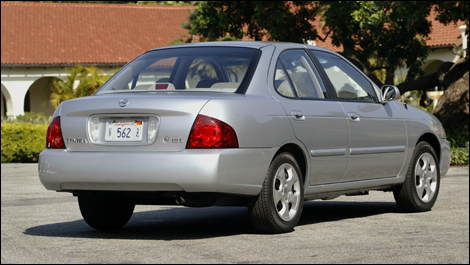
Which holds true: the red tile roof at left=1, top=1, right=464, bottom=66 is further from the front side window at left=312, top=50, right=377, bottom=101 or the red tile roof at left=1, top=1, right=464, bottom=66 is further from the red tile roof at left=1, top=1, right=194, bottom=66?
the front side window at left=312, top=50, right=377, bottom=101

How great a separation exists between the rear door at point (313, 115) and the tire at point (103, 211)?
1735 millimetres

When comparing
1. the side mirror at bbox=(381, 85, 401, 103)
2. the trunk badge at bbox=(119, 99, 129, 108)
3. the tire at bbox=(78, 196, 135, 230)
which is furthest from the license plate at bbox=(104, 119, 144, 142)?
the side mirror at bbox=(381, 85, 401, 103)

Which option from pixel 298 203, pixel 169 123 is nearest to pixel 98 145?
pixel 169 123

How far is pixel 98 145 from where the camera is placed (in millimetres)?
6652

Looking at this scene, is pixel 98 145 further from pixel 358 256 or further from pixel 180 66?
pixel 358 256

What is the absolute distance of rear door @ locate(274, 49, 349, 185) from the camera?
7.25 metres

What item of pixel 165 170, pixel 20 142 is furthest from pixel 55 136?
pixel 20 142

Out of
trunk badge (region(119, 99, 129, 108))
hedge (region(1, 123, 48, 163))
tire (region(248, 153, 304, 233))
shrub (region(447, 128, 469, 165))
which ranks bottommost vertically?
hedge (region(1, 123, 48, 163))

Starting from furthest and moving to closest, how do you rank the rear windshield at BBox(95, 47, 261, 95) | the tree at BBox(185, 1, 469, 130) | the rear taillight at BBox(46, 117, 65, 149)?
the tree at BBox(185, 1, 469, 130) < the rear windshield at BBox(95, 47, 261, 95) < the rear taillight at BBox(46, 117, 65, 149)

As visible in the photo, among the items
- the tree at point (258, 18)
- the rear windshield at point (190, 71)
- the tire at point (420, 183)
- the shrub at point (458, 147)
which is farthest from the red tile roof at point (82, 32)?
the rear windshield at point (190, 71)

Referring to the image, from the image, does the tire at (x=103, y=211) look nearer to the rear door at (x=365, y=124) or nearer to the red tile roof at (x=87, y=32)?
the rear door at (x=365, y=124)

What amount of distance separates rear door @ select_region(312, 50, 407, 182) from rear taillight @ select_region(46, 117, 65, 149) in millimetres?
2587

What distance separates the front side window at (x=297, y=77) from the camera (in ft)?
24.1

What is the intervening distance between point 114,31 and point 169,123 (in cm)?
3826
